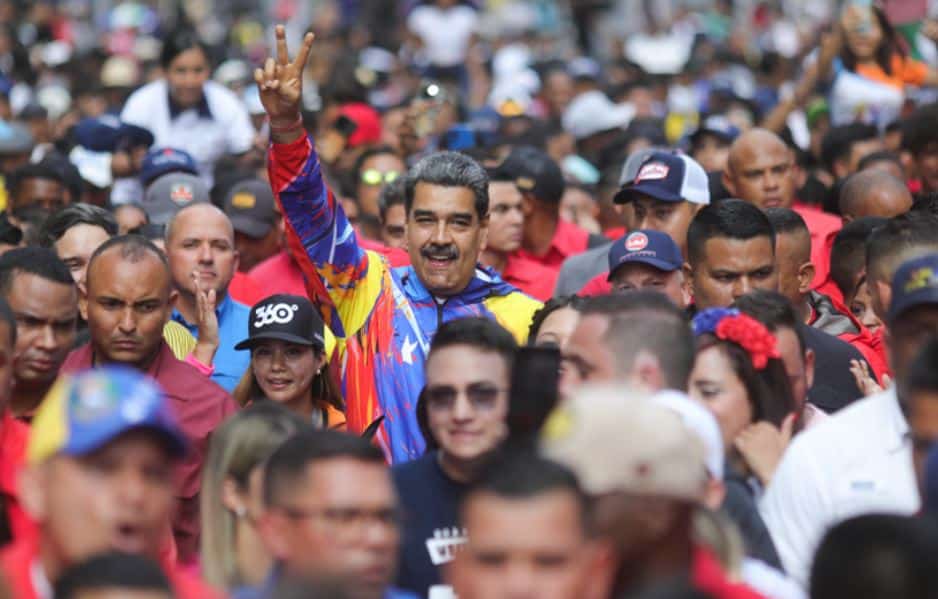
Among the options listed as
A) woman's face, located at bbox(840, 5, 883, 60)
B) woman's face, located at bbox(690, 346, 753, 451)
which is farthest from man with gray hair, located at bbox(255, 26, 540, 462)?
woman's face, located at bbox(840, 5, 883, 60)

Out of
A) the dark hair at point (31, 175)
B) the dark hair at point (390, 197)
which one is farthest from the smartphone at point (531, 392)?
the dark hair at point (31, 175)

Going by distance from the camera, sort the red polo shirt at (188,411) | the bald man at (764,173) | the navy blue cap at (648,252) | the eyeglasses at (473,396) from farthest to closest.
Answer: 1. the bald man at (764,173)
2. the navy blue cap at (648,252)
3. the red polo shirt at (188,411)
4. the eyeglasses at (473,396)

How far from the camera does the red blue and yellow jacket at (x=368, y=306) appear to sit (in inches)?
306

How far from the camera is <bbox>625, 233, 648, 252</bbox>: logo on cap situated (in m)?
8.78

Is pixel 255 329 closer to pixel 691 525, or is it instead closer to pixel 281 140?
pixel 281 140

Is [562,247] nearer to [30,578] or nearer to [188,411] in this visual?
[188,411]

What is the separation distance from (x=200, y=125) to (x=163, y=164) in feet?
8.30

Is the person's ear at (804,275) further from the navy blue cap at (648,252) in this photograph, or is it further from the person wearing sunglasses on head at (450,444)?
the person wearing sunglasses on head at (450,444)

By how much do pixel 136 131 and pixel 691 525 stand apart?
911 centimetres

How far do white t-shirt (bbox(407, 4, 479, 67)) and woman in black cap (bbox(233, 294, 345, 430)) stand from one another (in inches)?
560

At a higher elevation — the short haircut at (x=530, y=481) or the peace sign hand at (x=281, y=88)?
the peace sign hand at (x=281, y=88)

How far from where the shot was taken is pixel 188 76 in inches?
578

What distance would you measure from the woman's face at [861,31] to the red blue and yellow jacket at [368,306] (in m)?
7.67

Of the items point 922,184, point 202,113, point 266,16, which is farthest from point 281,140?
point 266,16
